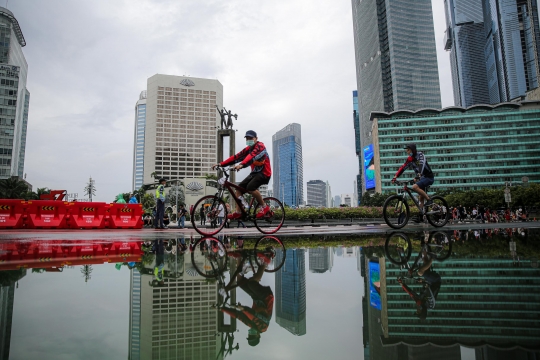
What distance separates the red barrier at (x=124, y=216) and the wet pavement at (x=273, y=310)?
33.4 feet

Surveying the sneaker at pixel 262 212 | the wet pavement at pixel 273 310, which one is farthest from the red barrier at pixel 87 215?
the wet pavement at pixel 273 310

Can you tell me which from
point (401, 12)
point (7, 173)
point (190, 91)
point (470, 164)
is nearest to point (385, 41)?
point (401, 12)

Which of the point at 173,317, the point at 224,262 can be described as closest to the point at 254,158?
the point at 224,262

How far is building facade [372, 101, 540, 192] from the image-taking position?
10494 cm

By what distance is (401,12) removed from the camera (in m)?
150

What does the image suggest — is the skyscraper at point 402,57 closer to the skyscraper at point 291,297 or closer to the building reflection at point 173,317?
the skyscraper at point 291,297

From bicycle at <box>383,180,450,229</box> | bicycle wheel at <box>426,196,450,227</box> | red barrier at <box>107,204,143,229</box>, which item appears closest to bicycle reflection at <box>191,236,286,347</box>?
bicycle at <box>383,180,450,229</box>

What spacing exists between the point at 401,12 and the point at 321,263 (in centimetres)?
18178

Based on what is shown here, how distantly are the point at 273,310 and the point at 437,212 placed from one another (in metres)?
6.82

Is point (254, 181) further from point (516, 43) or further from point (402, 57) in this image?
point (516, 43)

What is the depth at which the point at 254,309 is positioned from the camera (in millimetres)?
1669

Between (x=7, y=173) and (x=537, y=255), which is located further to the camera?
(x=7, y=173)

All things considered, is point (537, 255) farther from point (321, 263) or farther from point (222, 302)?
point (222, 302)

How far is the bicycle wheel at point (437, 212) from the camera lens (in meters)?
7.22
